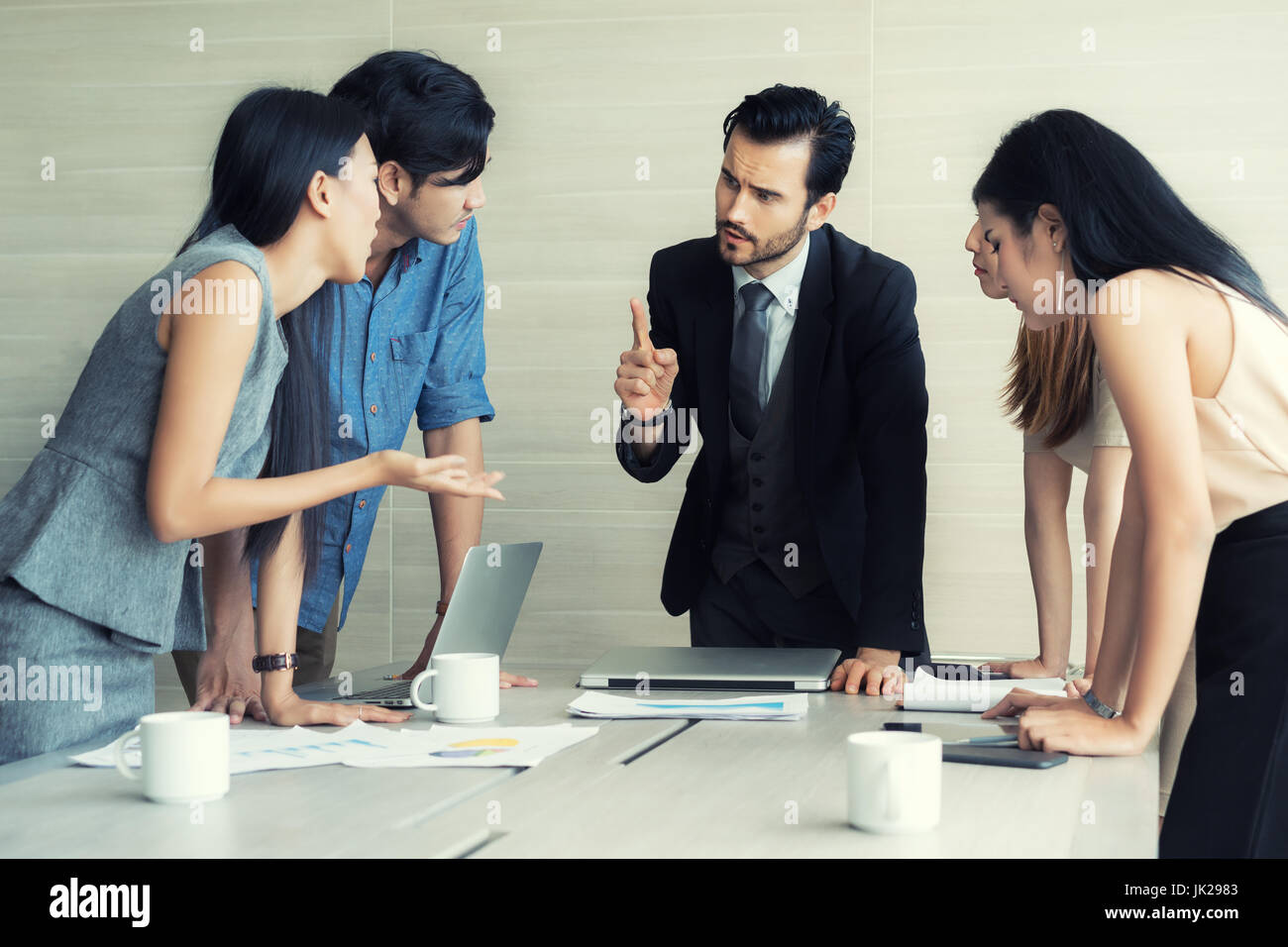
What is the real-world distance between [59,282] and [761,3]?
209cm

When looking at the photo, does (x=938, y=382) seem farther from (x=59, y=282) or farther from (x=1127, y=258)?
(x=59, y=282)

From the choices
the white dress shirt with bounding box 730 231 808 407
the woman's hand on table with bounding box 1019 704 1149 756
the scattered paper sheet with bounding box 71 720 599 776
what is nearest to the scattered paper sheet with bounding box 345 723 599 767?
the scattered paper sheet with bounding box 71 720 599 776

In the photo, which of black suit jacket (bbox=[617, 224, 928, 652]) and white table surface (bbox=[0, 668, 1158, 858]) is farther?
black suit jacket (bbox=[617, 224, 928, 652])

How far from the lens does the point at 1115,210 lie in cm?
157

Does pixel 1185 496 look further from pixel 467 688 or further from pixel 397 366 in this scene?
pixel 397 366

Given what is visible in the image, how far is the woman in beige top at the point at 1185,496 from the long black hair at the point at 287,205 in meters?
0.93

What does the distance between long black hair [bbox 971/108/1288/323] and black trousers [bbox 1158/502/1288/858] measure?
31 cm

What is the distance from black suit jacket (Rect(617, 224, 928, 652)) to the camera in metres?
2.17

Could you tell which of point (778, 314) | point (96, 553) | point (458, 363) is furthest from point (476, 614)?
point (778, 314)

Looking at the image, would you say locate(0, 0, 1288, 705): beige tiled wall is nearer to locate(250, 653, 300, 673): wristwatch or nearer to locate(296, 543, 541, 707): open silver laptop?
locate(296, 543, 541, 707): open silver laptop

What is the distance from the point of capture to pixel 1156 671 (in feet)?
4.48

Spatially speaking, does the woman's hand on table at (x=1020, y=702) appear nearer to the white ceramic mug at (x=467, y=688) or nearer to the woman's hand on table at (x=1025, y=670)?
the woman's hand on table at (x=1025, y=670)
